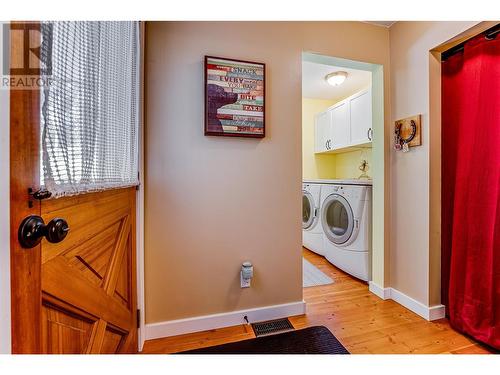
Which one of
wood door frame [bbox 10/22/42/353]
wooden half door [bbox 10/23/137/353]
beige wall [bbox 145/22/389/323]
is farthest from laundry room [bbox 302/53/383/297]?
wood door frame [bbox 10/22/42/353]

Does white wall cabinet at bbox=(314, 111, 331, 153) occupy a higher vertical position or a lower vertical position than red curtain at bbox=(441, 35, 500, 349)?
higher

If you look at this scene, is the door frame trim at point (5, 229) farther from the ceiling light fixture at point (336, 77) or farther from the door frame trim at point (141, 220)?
the ceiling light fixture at point (336, 77)

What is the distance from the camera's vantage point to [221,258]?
5.38ft

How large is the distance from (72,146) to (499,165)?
211 centimetres

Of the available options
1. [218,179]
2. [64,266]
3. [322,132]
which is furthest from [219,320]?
[322,132]

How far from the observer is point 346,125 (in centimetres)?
317

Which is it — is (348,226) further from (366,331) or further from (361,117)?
(361,117)

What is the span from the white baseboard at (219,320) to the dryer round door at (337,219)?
1.05 meters

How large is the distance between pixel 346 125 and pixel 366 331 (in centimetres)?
249

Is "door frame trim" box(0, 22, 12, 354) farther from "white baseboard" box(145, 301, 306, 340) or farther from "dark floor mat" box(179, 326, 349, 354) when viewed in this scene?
"white baseboard" box(145, 301, 306, 340)

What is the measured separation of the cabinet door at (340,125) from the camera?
317cm

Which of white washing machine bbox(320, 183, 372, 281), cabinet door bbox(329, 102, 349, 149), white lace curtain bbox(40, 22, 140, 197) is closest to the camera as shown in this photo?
white lace curtain bbox(40, 22, 140, 197)

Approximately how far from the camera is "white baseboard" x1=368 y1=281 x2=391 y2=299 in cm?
200
